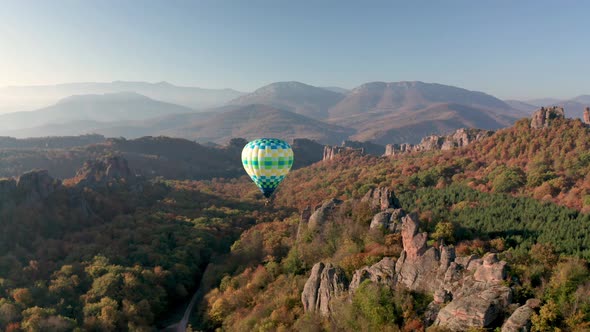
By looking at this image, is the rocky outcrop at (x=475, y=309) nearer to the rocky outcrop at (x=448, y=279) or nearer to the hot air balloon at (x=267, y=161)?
the rocky outcrop at (x=448, y=279)

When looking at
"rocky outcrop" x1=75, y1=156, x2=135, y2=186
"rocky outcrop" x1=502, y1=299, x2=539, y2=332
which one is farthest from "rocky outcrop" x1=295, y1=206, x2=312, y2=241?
"rocky outcrop" x1=75, y1=156, x2=135, y2=186

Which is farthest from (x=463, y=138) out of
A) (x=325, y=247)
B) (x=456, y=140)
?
(x=325, y=247)

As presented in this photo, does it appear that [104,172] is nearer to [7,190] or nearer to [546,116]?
[7,190]

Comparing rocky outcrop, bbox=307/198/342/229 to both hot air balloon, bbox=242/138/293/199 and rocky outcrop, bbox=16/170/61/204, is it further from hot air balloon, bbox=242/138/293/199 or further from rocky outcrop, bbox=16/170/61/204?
rocky outcrop, bbox=16/170/61/204

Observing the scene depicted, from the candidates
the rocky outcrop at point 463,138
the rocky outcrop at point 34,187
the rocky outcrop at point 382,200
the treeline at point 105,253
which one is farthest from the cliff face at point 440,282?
the rocky outcrop at point 463,138

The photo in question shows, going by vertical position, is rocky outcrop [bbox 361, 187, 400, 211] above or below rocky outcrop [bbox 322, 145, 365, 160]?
above

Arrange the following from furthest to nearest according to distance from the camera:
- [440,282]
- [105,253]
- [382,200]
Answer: [105,253] < [382,200] < [440,282]
